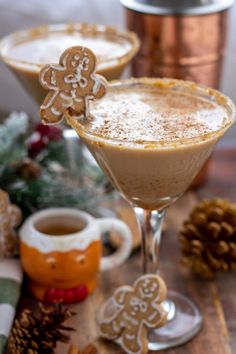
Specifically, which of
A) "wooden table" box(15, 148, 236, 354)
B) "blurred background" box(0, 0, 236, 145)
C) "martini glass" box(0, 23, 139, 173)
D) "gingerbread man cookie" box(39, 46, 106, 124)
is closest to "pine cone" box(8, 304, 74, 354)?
"wooden table" box(15, 148, 236, 354)

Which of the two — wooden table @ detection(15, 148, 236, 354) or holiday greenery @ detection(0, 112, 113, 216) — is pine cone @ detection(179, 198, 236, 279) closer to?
wooden table @ detection(15, 148, 236, 354)

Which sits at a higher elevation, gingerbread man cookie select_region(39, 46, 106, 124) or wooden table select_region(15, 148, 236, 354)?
gingerbread man cookie select_region(39, 46, 106, 124)

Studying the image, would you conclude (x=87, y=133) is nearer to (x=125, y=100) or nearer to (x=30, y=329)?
(x=125, y=100)

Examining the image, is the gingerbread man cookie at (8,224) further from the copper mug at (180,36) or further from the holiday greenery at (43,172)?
the copper mug at (180,36)

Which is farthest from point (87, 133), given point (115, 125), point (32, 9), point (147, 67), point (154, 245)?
point (32, 9)

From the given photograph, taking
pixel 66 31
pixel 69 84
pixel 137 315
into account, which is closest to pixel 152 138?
pixel 69 84

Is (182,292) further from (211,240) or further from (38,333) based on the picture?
(38,333)

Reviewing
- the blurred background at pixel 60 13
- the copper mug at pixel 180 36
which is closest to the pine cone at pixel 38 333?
the copper mug at pixel 180 36
